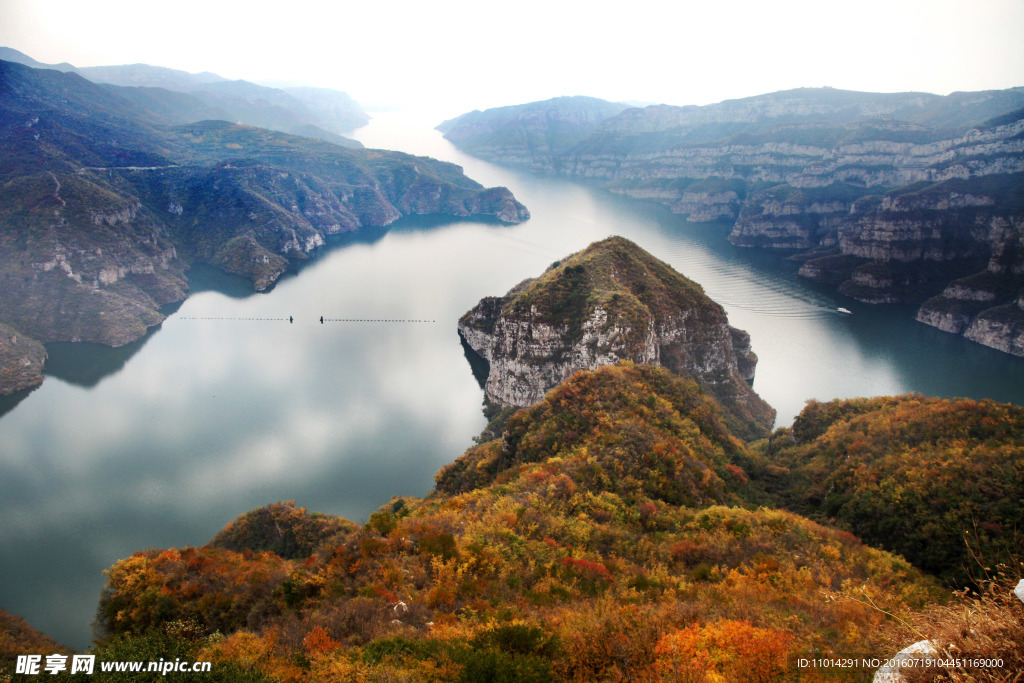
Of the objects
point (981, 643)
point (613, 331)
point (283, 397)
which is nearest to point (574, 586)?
point (981, 643)

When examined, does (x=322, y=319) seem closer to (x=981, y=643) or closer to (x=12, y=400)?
(x=12, y=400)

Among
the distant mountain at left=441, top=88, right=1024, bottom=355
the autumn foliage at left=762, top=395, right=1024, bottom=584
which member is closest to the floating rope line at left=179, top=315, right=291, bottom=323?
the autumn foliage at left=762, top=395, right=1024, bottom=584

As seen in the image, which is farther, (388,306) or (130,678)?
→ (388,306)

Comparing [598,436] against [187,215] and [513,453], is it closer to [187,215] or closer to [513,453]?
[513,453]

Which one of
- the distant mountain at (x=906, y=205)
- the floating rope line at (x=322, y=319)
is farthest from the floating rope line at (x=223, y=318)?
the distant mountain at (x=906, y=205)

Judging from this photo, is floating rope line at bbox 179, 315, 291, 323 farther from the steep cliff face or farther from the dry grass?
the dry grass

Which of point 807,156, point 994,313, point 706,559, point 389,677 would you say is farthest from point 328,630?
point 807,156

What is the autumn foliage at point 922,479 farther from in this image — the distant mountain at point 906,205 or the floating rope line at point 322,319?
the floating rope line at point 322,319
